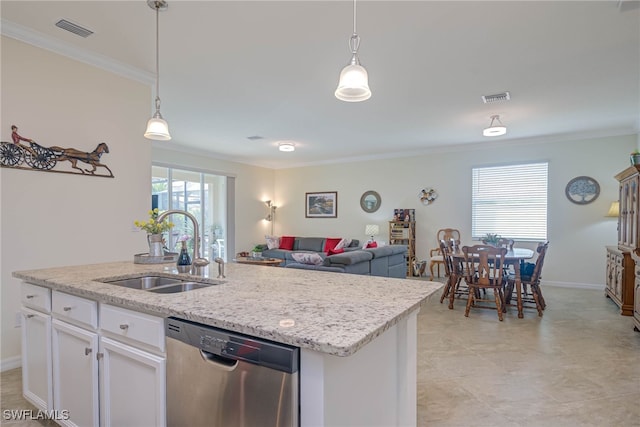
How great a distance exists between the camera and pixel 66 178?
291cm

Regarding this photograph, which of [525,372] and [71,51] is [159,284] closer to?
[71,51]

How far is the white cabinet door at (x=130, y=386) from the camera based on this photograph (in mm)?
1388

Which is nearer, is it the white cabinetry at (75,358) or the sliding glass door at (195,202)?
the white cabinetry at (75,358)

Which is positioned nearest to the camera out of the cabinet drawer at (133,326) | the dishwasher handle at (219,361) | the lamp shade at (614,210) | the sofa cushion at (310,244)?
the dishwasher handle at (219,361)

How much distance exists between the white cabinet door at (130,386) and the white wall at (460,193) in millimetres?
6315

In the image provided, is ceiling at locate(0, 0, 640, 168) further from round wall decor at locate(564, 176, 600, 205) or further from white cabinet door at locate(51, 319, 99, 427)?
white cabinet door at locate(51, 319, 99, 427)

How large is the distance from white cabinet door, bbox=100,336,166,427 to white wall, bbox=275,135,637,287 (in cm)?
631

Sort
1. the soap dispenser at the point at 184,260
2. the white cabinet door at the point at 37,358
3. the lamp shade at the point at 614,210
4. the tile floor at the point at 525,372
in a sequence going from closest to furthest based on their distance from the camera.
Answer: the white cabinet door at the point at 37,358 < the tile floor at the point at 525,372 < the soap dispenser at the point at 184,260 < the lamp shade at the point at 614,210

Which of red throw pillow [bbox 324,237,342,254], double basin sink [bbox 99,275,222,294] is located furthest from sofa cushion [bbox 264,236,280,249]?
double basin sink [bbox 99,275,222,294]

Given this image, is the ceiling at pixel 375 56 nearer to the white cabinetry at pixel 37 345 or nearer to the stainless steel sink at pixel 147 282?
the stainless steel sink at pixel 147 282

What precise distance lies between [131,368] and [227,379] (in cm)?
61

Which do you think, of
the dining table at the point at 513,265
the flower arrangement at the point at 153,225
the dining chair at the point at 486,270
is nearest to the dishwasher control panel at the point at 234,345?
the flower arrangement at the point at 153,225

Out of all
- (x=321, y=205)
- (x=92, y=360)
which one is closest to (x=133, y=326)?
(x=92, y=360)

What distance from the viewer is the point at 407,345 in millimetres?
1497
